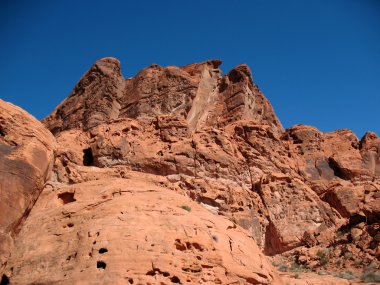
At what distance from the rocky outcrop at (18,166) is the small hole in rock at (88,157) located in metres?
12.8

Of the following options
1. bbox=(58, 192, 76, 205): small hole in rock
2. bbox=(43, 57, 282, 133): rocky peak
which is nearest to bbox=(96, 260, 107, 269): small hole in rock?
bbox=(58, 192, 76, 205): small hole in rock

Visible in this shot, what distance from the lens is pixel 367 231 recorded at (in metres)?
24.6

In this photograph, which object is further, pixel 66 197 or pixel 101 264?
pixel 66 197

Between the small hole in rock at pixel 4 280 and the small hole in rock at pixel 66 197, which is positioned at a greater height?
the small hole in rock at pixel 66 197

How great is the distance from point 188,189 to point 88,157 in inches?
331

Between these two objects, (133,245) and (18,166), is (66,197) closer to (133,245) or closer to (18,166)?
(18,166)

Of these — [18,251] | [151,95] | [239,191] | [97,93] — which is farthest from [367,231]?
[97,93]

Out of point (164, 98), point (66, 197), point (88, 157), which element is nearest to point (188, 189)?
point (88, 157)

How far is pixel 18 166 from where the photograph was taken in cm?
1611

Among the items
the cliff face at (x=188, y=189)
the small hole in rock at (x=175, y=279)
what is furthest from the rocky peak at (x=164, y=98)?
the small hole in rock at (x=175, y=279)

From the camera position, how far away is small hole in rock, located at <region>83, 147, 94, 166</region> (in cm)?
3194

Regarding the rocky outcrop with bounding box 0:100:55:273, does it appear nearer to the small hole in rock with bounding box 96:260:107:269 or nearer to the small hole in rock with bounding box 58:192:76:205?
the small hole in rock with bounding box 58:192:76:205

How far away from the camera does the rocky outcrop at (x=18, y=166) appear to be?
14.8m

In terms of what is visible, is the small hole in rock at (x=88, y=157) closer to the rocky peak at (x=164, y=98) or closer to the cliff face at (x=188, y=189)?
the cliff face at (x=188, y=189)
